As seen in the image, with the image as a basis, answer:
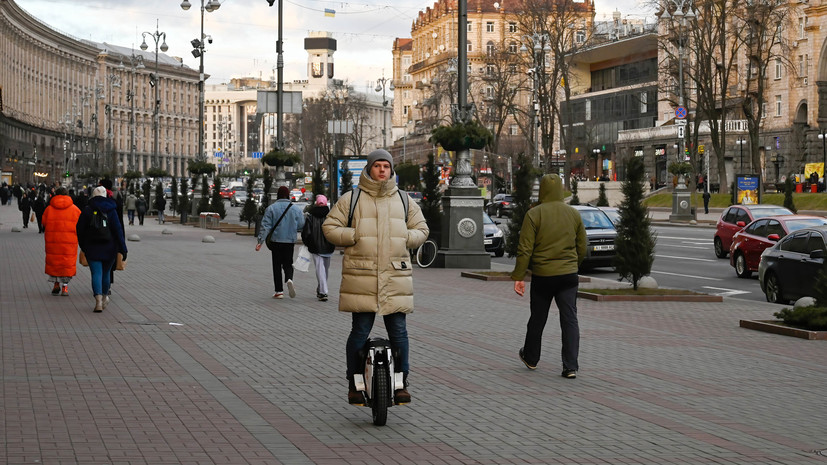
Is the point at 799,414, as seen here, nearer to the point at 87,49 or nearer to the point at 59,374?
the point at 59,374

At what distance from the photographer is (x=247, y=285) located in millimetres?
21922

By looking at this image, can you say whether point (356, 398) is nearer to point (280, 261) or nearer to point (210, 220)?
point (280, 261)

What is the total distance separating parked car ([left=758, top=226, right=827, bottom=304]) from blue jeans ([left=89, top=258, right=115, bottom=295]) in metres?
10.0

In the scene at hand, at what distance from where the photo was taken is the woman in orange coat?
19031 millimetres

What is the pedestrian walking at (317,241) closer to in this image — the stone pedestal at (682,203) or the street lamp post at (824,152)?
the stone pedestal at (682,203)

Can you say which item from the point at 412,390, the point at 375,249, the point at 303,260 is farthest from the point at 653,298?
the point at 375,249

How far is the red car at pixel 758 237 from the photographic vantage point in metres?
25.7

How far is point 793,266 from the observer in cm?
1992

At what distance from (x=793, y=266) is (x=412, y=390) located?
11.3m

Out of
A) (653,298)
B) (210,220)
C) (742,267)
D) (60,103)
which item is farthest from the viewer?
(60,103)

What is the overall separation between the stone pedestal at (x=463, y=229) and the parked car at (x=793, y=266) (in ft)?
26.0

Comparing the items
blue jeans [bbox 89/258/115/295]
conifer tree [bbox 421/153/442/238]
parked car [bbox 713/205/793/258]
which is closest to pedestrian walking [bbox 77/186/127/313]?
blue jeans [bbox 89/258/115/295]

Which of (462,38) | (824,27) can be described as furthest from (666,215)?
(462,38)

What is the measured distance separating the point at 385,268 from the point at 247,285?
13352 millimetres
